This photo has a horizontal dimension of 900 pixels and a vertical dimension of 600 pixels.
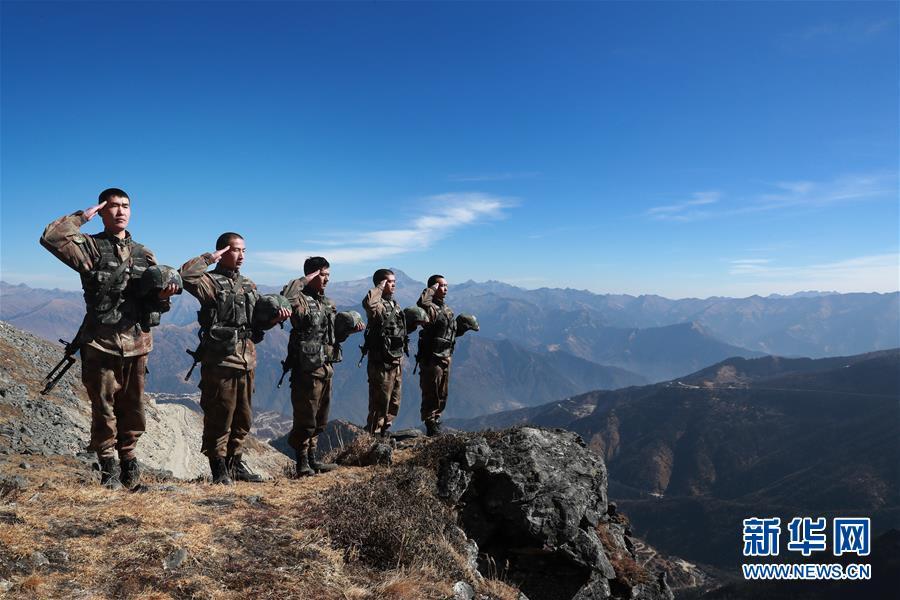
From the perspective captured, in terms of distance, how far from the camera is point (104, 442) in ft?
22.0

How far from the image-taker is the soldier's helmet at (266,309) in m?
7.81

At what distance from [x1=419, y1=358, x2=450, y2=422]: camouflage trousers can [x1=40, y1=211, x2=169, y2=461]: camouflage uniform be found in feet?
22.2

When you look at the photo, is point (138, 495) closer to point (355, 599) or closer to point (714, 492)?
point (355, 599)

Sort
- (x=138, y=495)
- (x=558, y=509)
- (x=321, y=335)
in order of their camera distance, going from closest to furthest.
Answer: (x=138, y=495) → (x=321, y=335) → (x=558, y=509)

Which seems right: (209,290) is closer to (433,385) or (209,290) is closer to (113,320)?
(113,320)

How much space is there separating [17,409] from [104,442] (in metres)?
13.1

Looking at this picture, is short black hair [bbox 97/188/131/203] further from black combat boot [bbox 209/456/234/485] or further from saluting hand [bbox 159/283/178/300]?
black combat boot [bbox 209/456/234/485]

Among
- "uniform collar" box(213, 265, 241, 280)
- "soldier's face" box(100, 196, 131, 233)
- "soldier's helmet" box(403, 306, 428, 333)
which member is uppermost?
"soldier's face" box(100, 196, 131, 233)

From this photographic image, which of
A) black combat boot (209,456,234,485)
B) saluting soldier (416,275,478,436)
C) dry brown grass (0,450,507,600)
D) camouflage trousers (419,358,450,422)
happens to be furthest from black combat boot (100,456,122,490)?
camouflage trousers (419,358,450,422)

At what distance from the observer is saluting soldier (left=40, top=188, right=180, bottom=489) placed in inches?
257

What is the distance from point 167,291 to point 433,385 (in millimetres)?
7232

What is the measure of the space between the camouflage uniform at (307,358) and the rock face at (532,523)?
264cm

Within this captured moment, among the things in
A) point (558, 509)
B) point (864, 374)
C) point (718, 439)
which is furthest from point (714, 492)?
point (558, 509)

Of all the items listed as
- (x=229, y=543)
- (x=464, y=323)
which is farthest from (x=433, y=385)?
(x=229, y=543)
